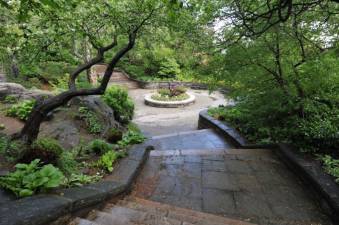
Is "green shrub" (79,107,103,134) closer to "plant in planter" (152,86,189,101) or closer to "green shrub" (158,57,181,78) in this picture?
"plant in planter" (152,86,189,101)

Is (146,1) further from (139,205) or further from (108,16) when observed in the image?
(139,205)

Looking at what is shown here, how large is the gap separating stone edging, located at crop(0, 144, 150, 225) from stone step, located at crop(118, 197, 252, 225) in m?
0.26

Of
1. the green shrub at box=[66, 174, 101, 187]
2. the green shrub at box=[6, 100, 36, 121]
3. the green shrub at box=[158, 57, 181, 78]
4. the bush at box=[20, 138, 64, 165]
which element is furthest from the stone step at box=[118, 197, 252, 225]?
the green shrub at box=[158, 57, 181, 78]

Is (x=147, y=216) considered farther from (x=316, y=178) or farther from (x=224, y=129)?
(x=224, y=129)

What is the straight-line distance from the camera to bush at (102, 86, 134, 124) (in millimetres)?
8312

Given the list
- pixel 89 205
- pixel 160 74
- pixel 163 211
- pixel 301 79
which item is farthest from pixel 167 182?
pixel 160 74

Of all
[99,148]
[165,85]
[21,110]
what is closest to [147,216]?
[99,148]

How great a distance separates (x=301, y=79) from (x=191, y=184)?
2616 mm

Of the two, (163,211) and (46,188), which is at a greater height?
(46,188)

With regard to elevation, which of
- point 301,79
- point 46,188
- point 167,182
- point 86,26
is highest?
point 86,26

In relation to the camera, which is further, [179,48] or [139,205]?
[179,48]

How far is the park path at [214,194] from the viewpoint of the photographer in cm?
255

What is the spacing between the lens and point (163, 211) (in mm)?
2717

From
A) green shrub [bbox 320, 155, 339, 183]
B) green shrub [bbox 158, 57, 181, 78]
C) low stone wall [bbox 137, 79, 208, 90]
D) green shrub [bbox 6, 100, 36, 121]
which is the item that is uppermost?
green shrub [bbox 158, 57, 181, 78]
